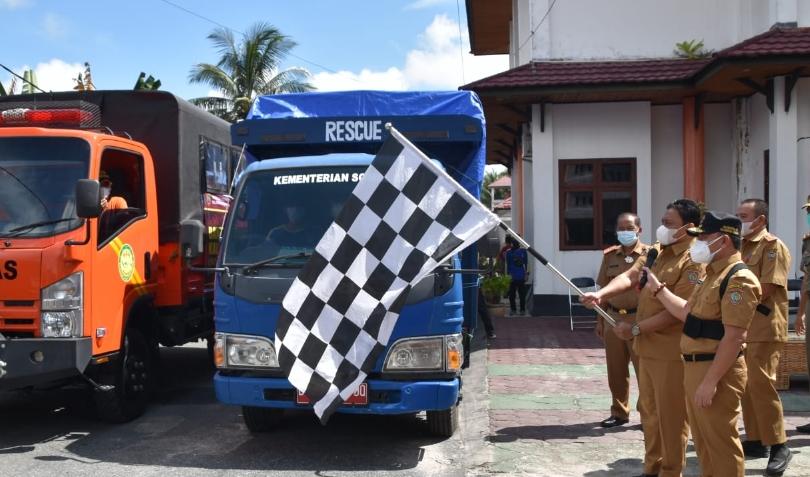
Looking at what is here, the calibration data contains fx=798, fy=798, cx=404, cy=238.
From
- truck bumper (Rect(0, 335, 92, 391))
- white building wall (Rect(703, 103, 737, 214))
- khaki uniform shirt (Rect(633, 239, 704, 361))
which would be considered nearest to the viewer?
khaki uniform shirt (Rect(633, 239, 704, 361))

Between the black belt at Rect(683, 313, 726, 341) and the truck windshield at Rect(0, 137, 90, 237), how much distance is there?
477 centimetres

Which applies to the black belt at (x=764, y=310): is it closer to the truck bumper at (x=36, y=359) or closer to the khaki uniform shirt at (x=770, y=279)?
the khaki uniform shirt at (x=770, y=279)

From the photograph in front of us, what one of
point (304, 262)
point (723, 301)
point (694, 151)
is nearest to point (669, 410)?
point (723, 301)

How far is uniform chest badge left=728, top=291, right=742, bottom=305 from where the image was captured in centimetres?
414

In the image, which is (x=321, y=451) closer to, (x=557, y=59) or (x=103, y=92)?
(x=103, y=92)

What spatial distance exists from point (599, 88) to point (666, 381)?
909cm

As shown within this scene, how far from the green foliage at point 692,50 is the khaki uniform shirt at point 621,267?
8.90 metres

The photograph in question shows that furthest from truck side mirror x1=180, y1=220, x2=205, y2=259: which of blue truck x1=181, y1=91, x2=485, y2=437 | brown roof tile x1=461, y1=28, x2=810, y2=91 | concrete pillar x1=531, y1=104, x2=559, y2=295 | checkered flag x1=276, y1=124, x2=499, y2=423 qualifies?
concrete pillar x1=531, y1=104, x2=559, y2=295

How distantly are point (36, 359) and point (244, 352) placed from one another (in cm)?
167

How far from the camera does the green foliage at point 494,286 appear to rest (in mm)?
15055

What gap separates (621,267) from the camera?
22.5ft

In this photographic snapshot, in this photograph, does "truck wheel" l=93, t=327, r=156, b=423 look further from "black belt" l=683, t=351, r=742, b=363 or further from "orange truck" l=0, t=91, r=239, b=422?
"black belt" l=683, t=351, r=742, b=363

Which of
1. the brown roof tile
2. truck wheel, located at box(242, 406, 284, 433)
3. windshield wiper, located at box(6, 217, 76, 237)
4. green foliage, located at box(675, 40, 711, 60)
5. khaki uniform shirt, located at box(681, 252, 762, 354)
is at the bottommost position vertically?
truck wheel, located at box(242, 406, 284, 433)

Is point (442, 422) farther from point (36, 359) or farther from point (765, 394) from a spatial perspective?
point (36, 359)
